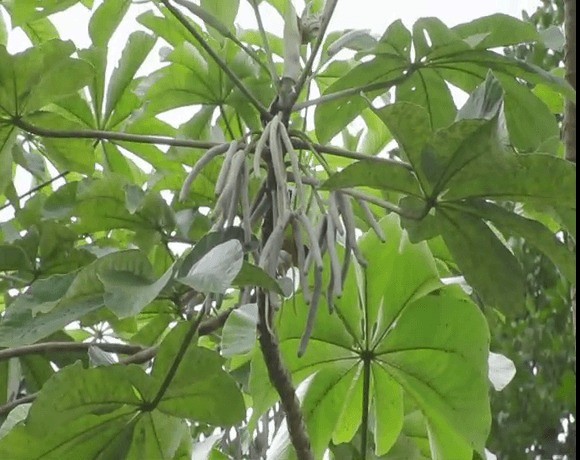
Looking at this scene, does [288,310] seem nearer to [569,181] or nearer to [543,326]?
[569,181]

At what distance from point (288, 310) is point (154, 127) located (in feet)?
1.00

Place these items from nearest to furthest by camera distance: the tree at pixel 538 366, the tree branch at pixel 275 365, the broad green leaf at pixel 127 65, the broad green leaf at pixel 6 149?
the tree branch at pixel 275 365 → the broad green leaf at pixel 6 149 → the broad green leaf at pixel 127 65 → the tree at pixel 538 366

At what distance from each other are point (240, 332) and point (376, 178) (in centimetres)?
12

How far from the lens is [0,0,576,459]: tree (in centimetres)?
51

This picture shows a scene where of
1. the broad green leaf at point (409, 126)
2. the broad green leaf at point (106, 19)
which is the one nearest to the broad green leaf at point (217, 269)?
the broad green leaf at point (409, 126)

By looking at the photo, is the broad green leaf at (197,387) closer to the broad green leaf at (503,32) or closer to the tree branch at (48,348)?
the tree branch at (48,348)

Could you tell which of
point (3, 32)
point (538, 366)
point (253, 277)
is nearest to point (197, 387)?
point (253, 277)

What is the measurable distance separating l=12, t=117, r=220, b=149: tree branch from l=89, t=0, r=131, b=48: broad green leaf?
14cm

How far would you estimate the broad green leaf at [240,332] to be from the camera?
1.64 ft

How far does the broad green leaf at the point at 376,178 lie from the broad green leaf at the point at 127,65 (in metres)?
0.40

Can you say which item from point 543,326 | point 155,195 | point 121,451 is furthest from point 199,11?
point 543,326

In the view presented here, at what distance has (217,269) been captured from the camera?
438 millimetres

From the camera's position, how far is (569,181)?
51 cm

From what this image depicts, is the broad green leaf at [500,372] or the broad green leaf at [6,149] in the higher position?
the broad green leaf at [6,149]
